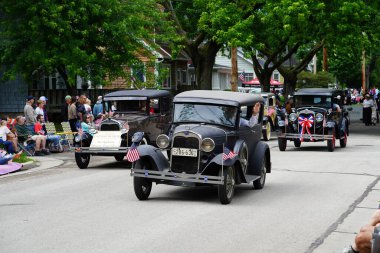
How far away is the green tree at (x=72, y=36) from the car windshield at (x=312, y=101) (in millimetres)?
7588

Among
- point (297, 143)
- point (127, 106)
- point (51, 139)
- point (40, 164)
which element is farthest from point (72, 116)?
point (297, 143)

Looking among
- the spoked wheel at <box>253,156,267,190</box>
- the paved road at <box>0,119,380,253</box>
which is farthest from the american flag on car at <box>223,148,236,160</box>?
the spoked wheel at <box>253,156,267,190</box>

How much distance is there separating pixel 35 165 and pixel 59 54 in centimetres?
861

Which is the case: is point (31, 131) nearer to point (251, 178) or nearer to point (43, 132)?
point (43, 132)

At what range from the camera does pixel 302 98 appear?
85.7ft

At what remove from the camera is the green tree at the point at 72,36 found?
27.3 metres

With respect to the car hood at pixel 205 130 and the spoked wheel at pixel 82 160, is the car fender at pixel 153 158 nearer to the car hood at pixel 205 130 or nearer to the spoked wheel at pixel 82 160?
the car hood at pixel 205 130

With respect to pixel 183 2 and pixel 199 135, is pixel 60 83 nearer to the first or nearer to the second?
pixel 183 2

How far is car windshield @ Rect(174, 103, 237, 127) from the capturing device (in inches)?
533

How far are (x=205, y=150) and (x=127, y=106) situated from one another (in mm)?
8695

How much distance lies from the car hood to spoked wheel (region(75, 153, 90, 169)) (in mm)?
6623

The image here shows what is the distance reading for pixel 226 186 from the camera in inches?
488

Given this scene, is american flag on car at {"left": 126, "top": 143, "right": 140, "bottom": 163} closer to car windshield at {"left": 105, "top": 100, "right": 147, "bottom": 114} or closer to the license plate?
the license plate

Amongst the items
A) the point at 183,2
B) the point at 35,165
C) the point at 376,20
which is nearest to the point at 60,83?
the point at 183,2
